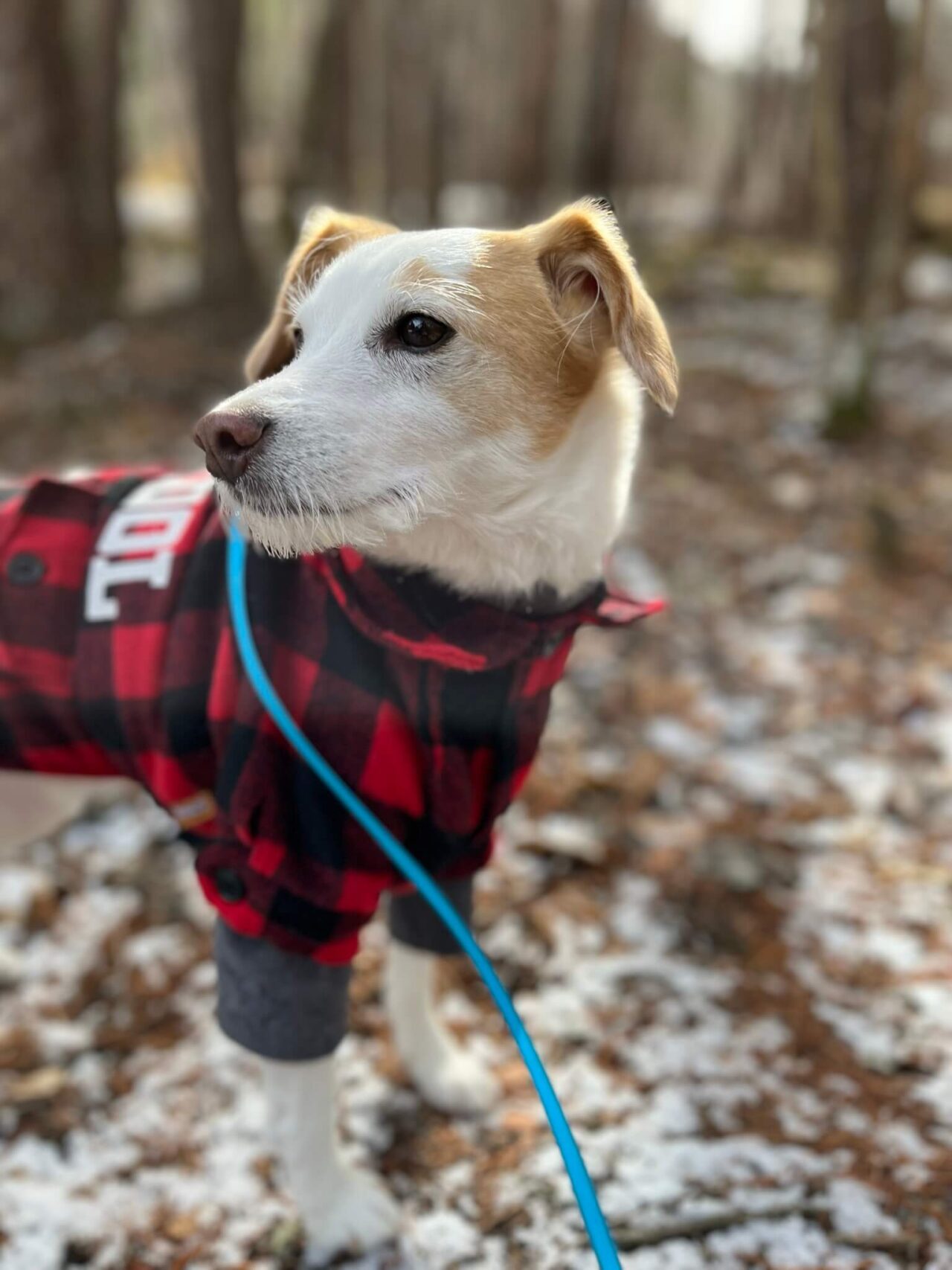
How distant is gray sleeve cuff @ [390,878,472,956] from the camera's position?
6.57ft

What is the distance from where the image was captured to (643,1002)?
2.49m

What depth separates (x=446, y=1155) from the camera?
85.0 inches

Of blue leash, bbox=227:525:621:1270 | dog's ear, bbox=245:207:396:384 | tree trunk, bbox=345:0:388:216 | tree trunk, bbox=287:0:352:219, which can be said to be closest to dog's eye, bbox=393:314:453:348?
dog's ear, bbox=245:207:396:384

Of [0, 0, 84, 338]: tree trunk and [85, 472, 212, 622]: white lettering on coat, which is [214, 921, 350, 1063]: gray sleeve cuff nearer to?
[85, 472, 212, 622]: white lettering on coat

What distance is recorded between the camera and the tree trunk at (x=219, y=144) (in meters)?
6.27

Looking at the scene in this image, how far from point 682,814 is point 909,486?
122 inches

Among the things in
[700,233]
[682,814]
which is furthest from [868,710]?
[700,233]

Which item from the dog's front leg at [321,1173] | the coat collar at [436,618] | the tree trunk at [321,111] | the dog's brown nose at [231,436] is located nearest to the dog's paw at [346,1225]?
the dog's front leg at [321,1173]

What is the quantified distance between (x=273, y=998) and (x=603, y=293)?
4.38ft

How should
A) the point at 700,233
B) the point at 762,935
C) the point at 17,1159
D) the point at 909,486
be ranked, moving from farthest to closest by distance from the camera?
the point at 700,233, the point at 909,486, the point at 762,935, the point at 17,1159

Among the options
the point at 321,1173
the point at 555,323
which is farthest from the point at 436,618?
the point at 321,1173

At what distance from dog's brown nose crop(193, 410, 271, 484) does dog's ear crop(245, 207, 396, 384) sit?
400 millimetres

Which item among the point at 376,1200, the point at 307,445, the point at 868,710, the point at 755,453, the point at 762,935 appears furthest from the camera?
the point at 755,453

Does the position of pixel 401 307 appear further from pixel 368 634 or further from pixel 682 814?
pixel 682 814
